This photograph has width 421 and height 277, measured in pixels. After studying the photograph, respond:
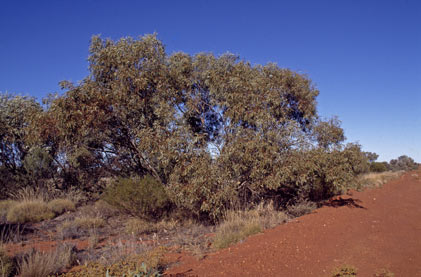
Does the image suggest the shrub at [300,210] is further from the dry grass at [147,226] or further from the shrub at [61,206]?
the shrub at [61,206]

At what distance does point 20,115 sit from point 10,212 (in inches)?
239

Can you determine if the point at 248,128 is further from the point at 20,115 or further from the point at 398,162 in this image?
the point at 398,162

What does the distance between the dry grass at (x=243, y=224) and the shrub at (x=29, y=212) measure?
284 inches

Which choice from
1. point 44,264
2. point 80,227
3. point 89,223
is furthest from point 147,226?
point 44,264

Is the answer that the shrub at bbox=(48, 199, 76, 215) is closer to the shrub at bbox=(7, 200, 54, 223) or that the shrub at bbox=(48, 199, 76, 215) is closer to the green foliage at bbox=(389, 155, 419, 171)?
the shrub at bbox=(7, 200, 54, 223)

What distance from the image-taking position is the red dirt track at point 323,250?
4.80 metres

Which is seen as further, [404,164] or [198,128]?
[404,164]

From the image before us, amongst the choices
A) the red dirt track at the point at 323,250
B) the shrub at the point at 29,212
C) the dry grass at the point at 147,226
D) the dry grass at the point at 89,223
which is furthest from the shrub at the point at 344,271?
the shrub at the point at 29,212

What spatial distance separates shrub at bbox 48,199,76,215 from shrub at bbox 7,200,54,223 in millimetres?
297

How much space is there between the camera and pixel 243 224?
7598 millimetres

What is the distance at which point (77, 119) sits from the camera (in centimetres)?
888

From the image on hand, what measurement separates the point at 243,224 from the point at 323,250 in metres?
2.31

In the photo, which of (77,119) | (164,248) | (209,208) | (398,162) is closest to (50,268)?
(164,248)

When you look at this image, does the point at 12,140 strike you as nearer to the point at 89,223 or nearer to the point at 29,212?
the point at 29,212
